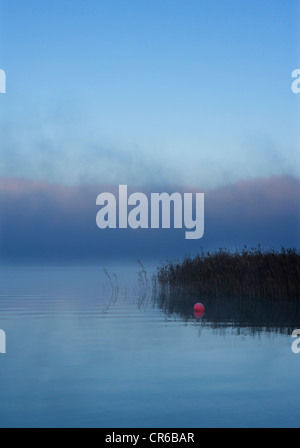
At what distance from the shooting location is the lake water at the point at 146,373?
701 centimetres

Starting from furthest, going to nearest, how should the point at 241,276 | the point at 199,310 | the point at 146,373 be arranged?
the point at 241,276 → the point at 199,310 → the point at 146,373

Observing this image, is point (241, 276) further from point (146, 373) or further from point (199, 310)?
point (146, 373)

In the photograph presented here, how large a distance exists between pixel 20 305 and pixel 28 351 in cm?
848

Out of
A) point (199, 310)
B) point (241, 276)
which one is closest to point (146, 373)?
point (199, 310)

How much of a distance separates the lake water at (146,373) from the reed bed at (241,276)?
12.1ft

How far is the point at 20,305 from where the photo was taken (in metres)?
19.3

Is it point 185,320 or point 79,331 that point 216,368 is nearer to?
point 79,331

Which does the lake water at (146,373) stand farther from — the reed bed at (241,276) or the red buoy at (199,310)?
the reed bed at (241,276)

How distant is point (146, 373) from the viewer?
923cm

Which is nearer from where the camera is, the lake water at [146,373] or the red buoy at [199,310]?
the lake water at [146,373]

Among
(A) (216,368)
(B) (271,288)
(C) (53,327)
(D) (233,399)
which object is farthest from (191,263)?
(D) (233,399)

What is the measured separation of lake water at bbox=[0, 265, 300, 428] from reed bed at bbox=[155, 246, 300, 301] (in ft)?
12.1

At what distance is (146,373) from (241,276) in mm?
11429

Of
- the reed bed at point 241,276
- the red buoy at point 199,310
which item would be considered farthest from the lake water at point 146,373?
the reed bed at point 241,276
